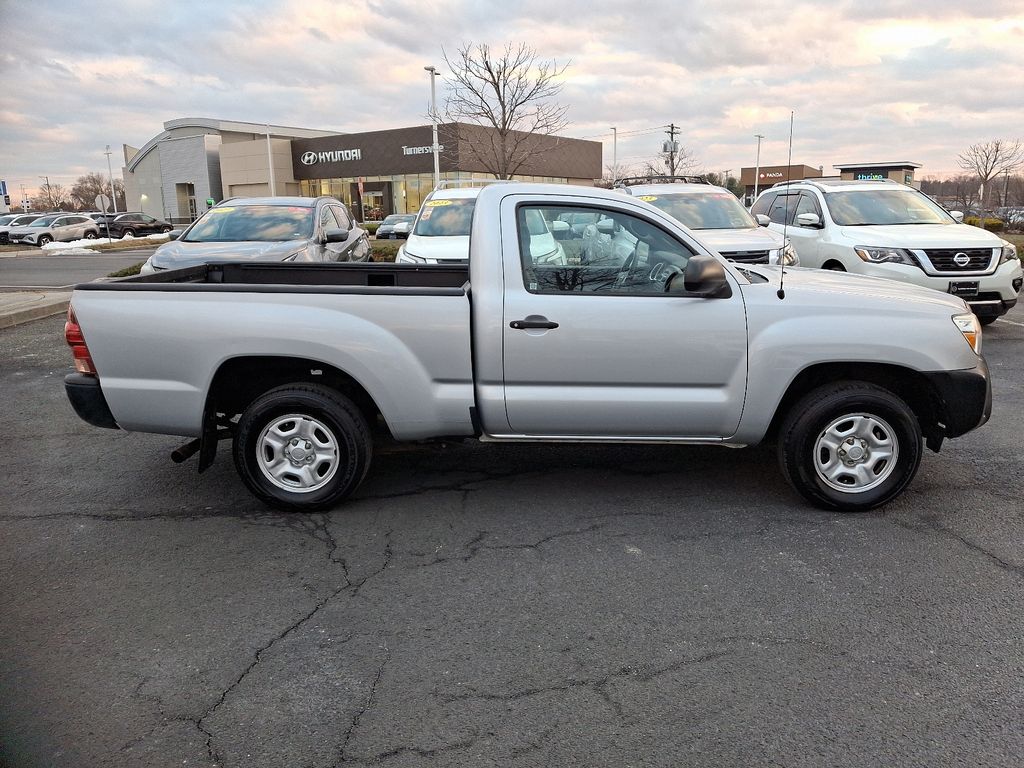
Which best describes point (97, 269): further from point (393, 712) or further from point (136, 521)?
point (393, 712)

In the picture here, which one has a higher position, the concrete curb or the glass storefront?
the glass storefront

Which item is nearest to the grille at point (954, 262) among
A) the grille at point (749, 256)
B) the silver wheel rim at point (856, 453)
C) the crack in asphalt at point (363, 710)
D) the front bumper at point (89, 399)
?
the grille at point (749, 256)

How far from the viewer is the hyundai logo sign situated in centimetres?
5694

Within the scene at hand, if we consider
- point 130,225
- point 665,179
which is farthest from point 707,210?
point 130,225

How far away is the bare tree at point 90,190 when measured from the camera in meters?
106

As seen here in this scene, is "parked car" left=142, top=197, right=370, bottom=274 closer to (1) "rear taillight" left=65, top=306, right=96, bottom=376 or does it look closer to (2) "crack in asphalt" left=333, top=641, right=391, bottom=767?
(1) "rear taillight" left=65, top=306, right=96, bottom=376

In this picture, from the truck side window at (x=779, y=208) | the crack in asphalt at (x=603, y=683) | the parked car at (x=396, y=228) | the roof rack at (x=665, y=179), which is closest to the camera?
the crack in asphalt at (x=603, y=683)

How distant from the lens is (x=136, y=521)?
470 centimetres

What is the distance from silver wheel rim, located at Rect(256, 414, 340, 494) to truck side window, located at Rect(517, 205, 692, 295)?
1577mm

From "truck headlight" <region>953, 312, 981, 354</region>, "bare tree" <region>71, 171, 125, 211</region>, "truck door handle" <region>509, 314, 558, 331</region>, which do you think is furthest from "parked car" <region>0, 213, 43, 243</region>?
"bare tree" <region>71, 171, 125, 211</region>

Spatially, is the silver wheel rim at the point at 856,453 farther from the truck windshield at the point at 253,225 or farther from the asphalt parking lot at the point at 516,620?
the truck windshield at the point at 253,225

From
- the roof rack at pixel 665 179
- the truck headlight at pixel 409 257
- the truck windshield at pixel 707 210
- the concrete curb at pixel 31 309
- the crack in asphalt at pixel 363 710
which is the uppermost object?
the roof rack at pixel 665 179

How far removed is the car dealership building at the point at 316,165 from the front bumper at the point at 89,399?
40.8 meters

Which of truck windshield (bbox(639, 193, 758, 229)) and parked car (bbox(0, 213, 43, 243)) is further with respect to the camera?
parked car (bbox(0, 213, 43, 243))
